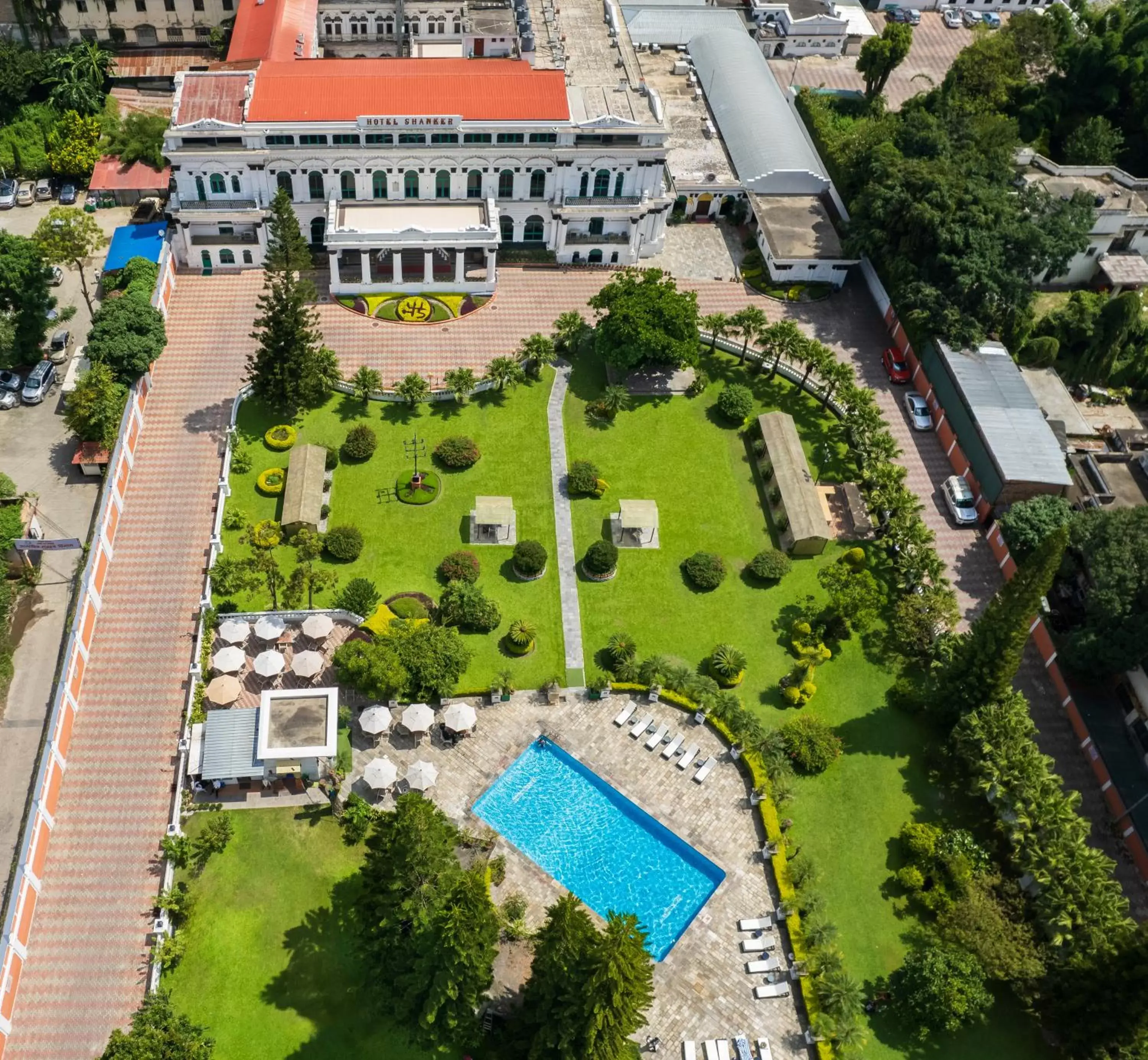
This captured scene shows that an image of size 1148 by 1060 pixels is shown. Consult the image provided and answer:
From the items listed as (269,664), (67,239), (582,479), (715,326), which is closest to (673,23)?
(715,326)

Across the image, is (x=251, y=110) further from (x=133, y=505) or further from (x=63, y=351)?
(x=133, y=505)

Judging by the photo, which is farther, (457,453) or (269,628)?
(457,453)

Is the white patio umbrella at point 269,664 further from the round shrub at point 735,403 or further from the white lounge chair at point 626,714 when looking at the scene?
the round shrub at point 735,403

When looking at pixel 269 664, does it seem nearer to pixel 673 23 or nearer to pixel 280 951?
pixel 280 951

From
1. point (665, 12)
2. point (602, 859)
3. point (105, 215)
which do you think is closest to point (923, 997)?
point (602, 859)

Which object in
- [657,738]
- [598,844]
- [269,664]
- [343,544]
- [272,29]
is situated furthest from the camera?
[272,29]

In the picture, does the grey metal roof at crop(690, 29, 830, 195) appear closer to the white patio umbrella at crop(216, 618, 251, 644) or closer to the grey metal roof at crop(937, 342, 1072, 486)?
the grey metal roof at crop(937, 342, 1072, 486)

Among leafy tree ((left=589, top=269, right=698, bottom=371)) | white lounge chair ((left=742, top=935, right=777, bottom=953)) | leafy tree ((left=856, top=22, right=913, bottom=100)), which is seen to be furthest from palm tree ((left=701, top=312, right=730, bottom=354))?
white lounge chair ((left=742, top=935, right=777, bottom=953))
